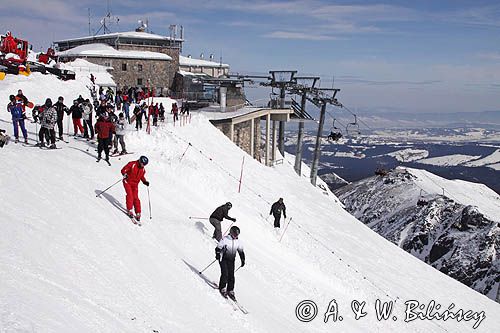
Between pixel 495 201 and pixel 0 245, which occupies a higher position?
pixel 0 245

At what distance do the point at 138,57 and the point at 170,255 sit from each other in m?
47.5

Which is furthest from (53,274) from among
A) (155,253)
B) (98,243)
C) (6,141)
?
(6,141)

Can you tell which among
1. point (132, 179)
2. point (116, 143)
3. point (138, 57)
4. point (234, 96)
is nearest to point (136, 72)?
point (138, 57)

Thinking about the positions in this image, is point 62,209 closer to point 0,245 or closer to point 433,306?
point 0,245

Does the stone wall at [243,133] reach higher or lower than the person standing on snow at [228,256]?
lower

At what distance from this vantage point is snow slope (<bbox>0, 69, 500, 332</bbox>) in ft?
24.2

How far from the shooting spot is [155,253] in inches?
419

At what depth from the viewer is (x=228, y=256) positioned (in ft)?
32.6

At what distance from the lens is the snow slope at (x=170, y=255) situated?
24.2ft

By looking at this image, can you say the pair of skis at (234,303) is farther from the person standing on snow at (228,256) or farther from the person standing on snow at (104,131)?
the person standing on snow at (104,131)

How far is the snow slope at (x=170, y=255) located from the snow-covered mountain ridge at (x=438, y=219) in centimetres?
3646

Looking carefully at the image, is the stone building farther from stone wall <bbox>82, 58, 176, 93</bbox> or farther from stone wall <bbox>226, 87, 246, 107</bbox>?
stone wall <bbox>226, 87, 246, 107</bbox>

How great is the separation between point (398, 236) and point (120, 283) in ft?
244

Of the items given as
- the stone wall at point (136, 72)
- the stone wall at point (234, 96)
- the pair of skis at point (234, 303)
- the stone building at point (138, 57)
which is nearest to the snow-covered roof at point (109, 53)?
the stone building at point (138, 57)
